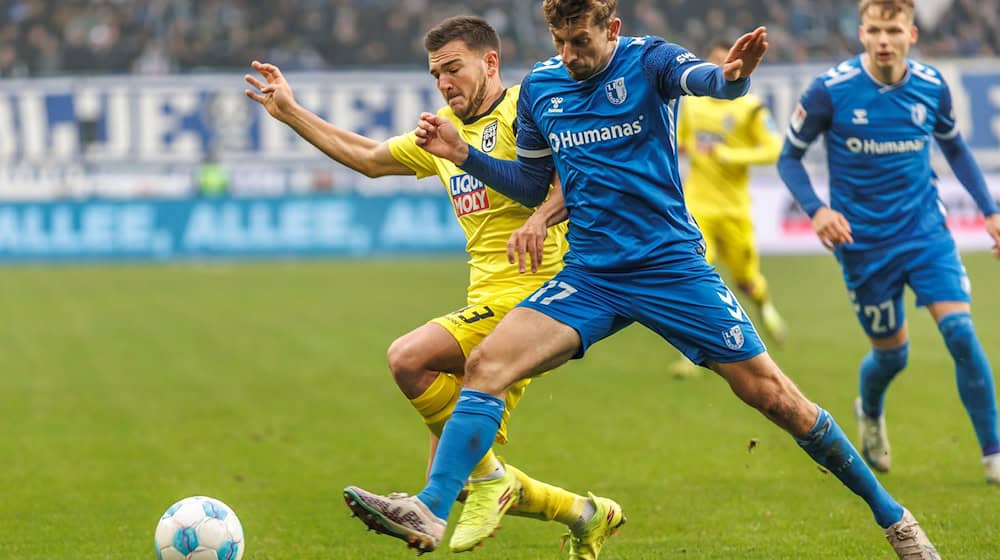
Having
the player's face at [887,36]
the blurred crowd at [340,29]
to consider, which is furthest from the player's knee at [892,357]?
the blurred crowd at [340,29]

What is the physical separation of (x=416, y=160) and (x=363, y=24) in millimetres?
23025

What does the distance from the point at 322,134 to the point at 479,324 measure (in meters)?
1.08

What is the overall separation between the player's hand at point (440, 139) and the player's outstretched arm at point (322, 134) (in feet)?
2.69

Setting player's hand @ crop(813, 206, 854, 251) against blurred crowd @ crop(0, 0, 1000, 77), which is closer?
player's hand @ crop(813, 206, 854, 251)

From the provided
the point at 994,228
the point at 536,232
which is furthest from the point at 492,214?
the point at 994,228

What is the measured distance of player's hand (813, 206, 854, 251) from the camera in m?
6.50

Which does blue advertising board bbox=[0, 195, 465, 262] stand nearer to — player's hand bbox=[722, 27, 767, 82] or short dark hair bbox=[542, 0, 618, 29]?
short dark hair bbox=[542, 0, 618, 29]

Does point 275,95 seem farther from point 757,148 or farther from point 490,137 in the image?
point 757,148

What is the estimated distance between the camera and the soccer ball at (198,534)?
17.5 feet

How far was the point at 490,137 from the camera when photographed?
5922mm

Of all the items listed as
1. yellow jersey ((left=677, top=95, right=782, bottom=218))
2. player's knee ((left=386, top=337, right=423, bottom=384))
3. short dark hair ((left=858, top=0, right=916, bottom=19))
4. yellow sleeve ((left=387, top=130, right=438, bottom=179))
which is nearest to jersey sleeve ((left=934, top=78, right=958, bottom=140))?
short dark hair ((left=858, top=0, right=916, bottom=19))

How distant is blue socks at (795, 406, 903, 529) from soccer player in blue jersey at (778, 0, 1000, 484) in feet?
6.45

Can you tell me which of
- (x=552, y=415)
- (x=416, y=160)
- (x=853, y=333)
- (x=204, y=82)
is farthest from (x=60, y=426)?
(x=204, y=82)

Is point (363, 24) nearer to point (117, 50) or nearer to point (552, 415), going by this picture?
point (117, 50)
